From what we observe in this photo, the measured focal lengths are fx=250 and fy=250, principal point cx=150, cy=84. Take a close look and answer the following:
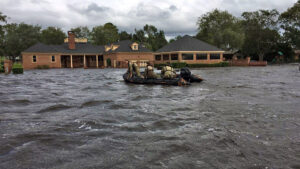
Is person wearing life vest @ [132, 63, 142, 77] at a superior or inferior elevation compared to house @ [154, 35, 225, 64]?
inferior

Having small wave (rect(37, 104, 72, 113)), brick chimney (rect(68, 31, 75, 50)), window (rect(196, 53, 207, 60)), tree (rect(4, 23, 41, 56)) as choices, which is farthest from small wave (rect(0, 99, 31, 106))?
tree (rect(4, 23, 41, 56))

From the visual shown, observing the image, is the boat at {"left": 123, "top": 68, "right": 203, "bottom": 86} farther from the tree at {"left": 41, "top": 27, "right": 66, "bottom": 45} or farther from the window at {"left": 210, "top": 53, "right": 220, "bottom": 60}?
the tree at {"left": 41, "top": 27, "right": 66, "bottom": 45}

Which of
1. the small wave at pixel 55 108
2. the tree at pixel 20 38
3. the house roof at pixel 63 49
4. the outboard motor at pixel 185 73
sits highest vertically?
the tree at pixel 20 38

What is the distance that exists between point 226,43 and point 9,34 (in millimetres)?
53387

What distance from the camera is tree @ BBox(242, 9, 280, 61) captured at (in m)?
60.3

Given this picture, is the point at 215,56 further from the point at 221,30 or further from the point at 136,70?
the point at 136,70

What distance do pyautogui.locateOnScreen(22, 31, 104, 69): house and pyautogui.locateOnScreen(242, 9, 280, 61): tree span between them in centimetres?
Answer: 3660

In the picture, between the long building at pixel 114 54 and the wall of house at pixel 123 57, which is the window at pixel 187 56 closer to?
the long building at pixel 114 54

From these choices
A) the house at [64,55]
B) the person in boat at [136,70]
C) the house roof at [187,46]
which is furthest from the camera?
the house at [64,55]

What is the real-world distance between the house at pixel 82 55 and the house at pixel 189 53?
424cm

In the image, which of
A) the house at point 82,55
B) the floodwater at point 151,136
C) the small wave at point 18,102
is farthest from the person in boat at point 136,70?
the house at point 82,55

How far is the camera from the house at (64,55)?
4456 centimetres

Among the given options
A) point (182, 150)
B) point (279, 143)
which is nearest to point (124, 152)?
point (182, 150)

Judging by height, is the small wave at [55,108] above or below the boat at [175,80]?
below
